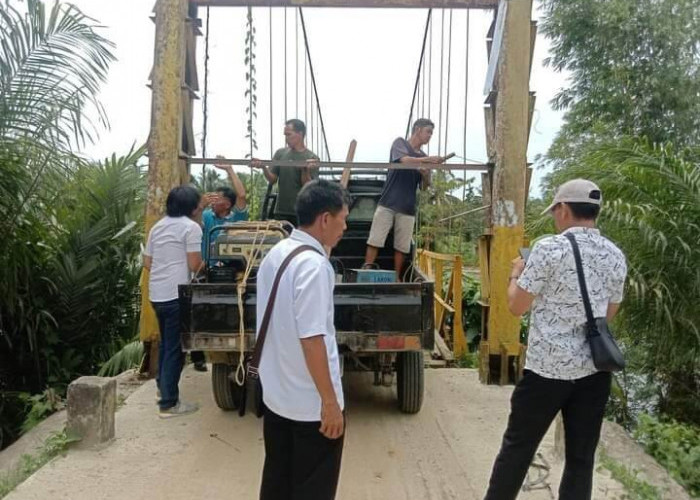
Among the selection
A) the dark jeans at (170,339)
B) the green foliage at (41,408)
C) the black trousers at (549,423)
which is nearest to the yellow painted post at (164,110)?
the green foliage at (41,408)

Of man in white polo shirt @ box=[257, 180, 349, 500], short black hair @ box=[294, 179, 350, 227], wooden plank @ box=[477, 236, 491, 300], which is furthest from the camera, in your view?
wooden plank @ box=[477, 236, 491, 300]

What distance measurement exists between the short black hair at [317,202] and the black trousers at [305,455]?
74cm

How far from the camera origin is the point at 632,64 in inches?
543

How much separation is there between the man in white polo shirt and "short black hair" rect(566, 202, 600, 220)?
3.39ft

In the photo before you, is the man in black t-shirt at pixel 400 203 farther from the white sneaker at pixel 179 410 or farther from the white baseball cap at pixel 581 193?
the white baseball cap at pixel 581 193

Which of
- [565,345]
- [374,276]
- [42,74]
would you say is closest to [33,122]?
[42,74]

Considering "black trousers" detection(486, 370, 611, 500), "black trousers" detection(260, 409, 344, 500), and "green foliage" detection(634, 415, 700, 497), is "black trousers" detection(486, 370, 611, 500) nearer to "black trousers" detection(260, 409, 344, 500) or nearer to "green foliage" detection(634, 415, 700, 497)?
"black trousers" detection(260, 409, 344, 500)

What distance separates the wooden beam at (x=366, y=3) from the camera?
662 cm

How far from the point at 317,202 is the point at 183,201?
2693mm

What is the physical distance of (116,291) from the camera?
7672mm

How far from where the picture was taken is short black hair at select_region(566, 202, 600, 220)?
9.29 ft

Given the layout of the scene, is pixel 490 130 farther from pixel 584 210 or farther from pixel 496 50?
pixel 584 210

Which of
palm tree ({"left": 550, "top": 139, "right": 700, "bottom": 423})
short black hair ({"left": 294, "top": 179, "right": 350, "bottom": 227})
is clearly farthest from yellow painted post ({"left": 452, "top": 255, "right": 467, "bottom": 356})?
short black hair ({"left": 294, "top": 179, "right": 350, "bottom": 227})

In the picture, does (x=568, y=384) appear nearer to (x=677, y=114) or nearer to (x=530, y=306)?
(x=530, y=306)
